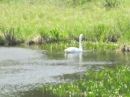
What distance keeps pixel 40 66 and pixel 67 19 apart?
1673 centimetres

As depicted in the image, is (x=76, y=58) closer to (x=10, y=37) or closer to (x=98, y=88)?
(x=10, y=37)

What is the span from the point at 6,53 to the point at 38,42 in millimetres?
5772

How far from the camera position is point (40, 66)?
25766 mm

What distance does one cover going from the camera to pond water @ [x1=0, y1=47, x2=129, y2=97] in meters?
20.0

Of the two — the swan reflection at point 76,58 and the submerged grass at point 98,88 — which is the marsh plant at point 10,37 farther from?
the submerged grass at point 98,88

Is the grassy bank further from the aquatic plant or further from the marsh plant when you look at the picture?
the aquatic plant

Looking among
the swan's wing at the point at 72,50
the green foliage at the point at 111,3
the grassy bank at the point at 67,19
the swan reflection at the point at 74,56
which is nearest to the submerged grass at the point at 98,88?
the swan reflection at the point at 74,56

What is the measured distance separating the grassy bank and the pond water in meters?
4.39

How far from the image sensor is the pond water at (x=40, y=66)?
786 inches

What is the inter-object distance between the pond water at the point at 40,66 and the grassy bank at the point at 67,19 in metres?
4.39

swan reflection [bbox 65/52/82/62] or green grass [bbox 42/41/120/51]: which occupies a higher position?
green grass [bbox 42/41/120/51]

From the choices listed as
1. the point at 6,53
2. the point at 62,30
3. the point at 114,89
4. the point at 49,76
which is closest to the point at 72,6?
the point at 62,30

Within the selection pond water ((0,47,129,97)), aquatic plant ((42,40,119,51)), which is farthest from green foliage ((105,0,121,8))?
A: pond water ((0,47,129,97))

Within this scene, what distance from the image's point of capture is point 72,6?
5075 cm
